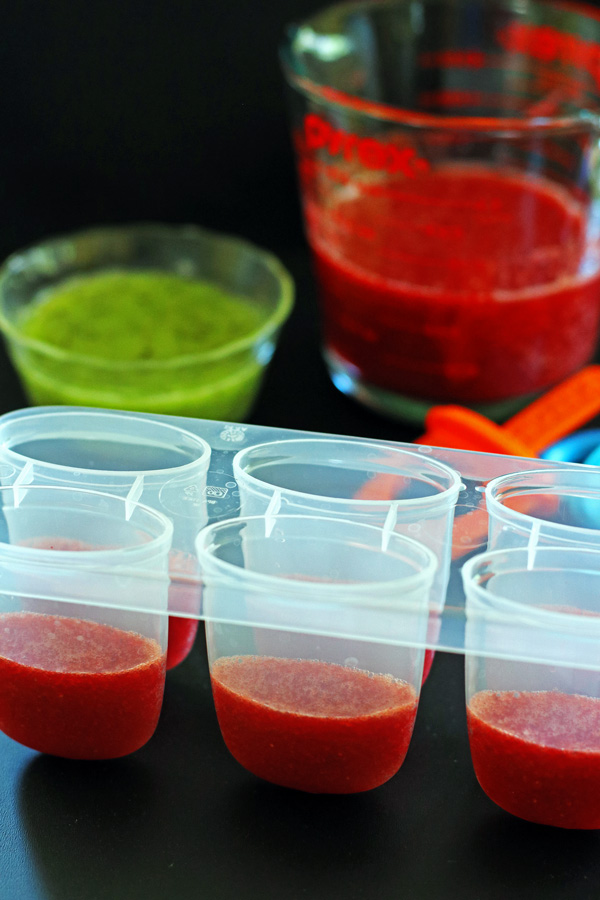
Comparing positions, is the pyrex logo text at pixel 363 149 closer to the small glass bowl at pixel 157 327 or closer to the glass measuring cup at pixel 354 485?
the small glass bowl at pixel 157 327

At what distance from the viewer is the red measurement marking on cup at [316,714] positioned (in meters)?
0.50

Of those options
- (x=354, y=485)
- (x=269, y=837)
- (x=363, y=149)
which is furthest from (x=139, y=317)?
(x=269, y=837)

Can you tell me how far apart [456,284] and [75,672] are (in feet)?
1.39

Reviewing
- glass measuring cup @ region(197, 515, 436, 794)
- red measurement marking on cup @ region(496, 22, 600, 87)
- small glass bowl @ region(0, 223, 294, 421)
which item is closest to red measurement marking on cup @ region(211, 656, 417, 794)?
glass measuring cup @ region(197, 515, 436, 794)

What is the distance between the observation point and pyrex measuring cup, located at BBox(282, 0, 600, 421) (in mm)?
759

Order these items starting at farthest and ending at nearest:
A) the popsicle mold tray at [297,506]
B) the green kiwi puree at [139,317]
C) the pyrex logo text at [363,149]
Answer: the green kiwi puree at [139,317] < the pyrex logo text at [363,149] < the popsicle mold tray at [297,506]

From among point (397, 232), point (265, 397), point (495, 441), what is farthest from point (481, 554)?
point (265, 397)

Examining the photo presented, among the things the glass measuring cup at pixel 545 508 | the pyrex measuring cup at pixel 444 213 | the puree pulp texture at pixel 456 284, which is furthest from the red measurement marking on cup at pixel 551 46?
the glass measuring cup at pixel 545 508

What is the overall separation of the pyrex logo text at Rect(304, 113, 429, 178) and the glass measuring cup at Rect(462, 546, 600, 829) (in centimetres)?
36

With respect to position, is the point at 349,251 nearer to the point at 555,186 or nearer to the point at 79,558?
the point at 555,186

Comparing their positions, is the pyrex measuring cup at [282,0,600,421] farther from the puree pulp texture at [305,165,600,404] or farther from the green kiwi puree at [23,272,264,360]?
the green kiwi puree at [23,272,264,360]

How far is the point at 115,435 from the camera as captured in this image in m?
0.58

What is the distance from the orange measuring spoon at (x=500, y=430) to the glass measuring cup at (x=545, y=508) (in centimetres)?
1

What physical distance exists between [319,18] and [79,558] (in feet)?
1.93
